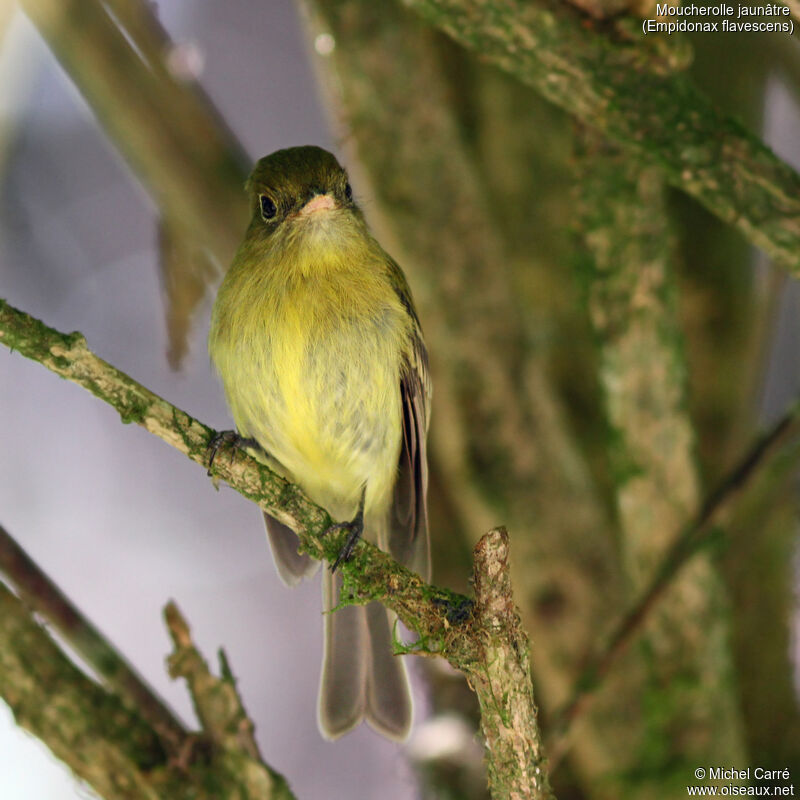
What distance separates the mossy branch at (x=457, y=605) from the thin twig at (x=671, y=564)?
2.48ft

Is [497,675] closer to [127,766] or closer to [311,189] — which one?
[127,766]

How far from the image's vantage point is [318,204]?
280cm

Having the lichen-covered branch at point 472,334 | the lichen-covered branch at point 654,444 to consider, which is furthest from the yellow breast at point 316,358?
the lichen-covered branch at point 654,444

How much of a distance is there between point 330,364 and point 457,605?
0.94 metres

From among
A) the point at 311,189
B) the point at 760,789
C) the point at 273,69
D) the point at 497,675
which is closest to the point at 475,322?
the point at 311,189

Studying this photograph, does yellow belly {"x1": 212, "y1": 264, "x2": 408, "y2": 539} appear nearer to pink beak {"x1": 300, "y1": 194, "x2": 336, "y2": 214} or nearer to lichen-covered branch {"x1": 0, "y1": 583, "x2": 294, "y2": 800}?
pink beak {"x1": 300, "y1": 194, "x2": 336, "y2": 214}

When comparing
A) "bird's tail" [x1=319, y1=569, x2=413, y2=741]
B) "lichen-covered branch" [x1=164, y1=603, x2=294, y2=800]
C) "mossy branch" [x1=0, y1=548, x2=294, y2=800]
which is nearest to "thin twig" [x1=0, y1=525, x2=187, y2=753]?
"mossy branch" [x1=0, y1=548, x2=294, y2=800]

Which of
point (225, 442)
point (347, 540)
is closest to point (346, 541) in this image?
point (347, 540)

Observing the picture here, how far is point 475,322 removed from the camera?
3154 mm

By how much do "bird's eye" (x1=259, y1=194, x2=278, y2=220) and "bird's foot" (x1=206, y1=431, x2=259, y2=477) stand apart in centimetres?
65

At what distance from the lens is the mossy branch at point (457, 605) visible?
175cm

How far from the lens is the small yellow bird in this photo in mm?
2723

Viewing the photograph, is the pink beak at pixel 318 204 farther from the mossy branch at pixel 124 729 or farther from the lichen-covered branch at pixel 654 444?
the mossy branch at pixel 124 729

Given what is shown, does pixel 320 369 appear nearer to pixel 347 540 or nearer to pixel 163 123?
pixel 347 540
